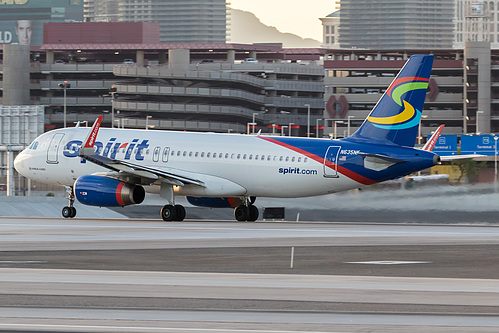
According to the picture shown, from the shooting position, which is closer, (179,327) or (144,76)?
(179,327)

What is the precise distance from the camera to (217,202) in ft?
163

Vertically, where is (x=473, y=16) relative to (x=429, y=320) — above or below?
above

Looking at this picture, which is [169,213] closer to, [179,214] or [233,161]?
[179,214]

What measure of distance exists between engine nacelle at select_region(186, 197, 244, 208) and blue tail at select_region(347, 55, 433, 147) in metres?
7.69

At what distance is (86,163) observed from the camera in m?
50.3

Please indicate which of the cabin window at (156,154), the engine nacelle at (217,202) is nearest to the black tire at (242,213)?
the engine nacelle at (217,202)

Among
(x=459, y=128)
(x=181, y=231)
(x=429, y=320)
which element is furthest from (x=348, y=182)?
(x=459, y=128)

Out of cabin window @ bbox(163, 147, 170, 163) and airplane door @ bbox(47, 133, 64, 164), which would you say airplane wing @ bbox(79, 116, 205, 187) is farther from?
airplane door @ bbox(47, 133, 64, 164)

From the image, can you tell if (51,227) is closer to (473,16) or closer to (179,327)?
(179,327)

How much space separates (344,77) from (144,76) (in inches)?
1443

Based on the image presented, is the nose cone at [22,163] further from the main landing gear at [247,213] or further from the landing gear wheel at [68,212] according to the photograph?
the main landing gear at [247,213]

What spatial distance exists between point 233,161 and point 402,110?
27.3 feet

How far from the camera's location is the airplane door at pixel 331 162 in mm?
45438

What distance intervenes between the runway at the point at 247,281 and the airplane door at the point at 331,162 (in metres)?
5.29
